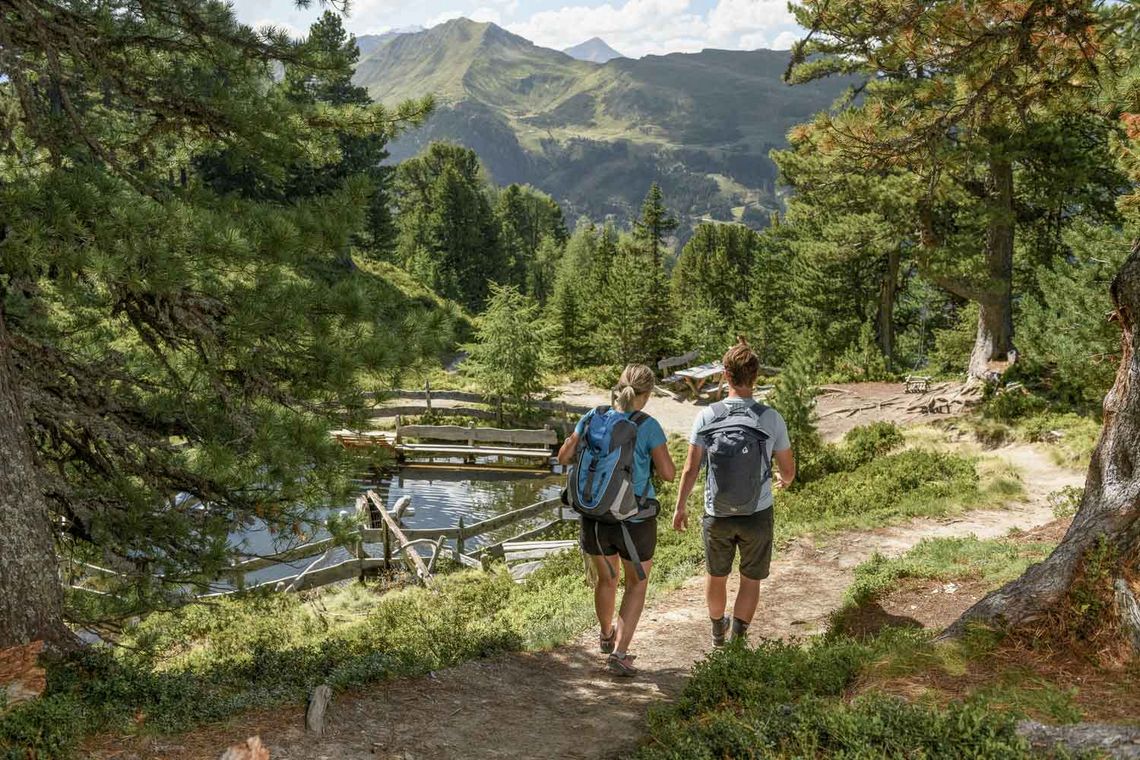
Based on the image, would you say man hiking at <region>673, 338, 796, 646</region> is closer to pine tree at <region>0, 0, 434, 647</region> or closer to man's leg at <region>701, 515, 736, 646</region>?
man's leg at <region>701, 515, 736, 646</region>

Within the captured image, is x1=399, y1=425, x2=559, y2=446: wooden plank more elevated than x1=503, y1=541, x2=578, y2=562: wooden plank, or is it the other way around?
x1=399, y1=425, x2=559, y2=446: wooden plank

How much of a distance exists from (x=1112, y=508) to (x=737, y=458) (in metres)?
2.27

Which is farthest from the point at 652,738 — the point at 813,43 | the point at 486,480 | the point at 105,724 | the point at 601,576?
the point at 486,480

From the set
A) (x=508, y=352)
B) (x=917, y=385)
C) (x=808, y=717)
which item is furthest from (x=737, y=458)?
(x=508, y=352)

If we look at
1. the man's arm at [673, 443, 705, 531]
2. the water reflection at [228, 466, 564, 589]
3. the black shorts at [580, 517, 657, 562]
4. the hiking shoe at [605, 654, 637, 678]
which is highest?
the man's arm at [673, 443, 705, 531]

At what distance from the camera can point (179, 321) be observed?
5.90 meters

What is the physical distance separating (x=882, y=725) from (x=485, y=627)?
18.3 feet

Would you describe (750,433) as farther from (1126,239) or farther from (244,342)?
(1126,239)

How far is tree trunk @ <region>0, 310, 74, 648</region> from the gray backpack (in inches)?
183

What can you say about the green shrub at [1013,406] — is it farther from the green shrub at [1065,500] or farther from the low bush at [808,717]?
the low bush at [808,717]

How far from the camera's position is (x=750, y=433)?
5.59 m

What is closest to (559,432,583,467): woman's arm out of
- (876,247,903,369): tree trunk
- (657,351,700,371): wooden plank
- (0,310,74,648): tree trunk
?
(0,310,74,648): tree trunk

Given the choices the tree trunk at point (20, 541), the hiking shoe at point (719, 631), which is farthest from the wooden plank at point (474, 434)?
the tree trunk at point (20, 541)

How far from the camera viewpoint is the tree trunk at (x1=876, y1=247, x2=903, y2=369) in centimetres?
3175
